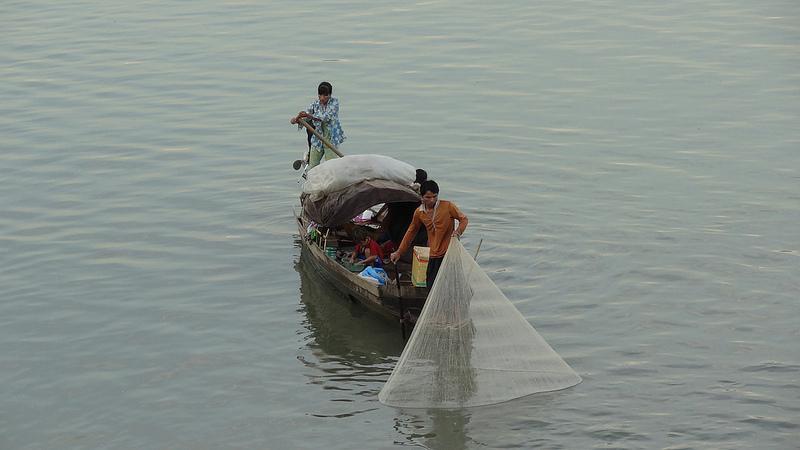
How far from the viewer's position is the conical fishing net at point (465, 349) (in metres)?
11.1

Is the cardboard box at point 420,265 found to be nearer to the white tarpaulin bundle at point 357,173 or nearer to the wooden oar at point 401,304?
the wooden oar at point 401,304

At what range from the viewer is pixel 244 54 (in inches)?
1032

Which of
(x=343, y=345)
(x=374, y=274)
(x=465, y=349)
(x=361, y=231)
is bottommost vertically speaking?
(x=343, y=345)

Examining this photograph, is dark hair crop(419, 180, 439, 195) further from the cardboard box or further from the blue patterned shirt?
the blue patterned shirt

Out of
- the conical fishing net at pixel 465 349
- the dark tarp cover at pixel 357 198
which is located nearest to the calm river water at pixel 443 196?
the conical fishing net at pixel 465 349

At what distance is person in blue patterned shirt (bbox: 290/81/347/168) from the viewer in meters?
16.3

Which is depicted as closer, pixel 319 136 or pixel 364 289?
pixel 364 289

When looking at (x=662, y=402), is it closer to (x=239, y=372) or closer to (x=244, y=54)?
(x=239, y=372)

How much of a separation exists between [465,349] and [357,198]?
3135 millimetres

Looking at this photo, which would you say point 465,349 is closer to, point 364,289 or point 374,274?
point 364,289

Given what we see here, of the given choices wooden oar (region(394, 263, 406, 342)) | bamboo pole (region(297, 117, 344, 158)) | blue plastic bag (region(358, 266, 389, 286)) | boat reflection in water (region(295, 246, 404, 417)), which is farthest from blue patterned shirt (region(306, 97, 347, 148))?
wooden oar (region(394, 263, 406, 342))

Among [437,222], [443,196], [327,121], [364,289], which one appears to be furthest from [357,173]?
[443,196]

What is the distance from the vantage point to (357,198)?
44.8ft

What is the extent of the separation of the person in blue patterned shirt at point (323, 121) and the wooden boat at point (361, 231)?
160 centimetres
